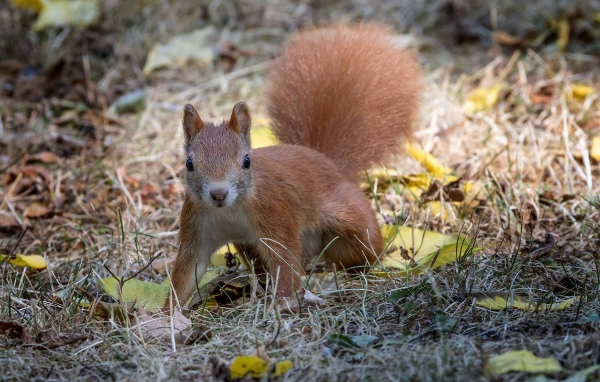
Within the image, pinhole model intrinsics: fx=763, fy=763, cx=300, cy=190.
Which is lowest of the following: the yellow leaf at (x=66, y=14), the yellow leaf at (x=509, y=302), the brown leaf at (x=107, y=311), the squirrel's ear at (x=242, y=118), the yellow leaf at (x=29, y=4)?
the yellow leaf at (x=509, y=302)

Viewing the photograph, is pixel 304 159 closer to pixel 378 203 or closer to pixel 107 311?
pixel 378 203

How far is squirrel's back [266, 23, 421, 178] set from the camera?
312cm

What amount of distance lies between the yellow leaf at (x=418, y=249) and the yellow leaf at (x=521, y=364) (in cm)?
69

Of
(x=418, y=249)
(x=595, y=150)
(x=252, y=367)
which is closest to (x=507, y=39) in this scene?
(x=595, y=150)

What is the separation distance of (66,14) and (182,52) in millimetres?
902

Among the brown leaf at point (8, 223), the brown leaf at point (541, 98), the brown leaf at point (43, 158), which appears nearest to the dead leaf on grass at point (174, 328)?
the brown leaf at point (8, 223)

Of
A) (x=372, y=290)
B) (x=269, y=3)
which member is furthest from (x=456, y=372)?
(x=269, y=3)

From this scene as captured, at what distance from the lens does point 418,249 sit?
2844 millimetres

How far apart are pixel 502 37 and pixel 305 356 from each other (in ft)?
11.4

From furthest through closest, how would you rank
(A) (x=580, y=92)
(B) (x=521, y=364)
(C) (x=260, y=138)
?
(A) (x=580, y=92) < (C) (x=260, y=138) < (B) (x=521, y=364)

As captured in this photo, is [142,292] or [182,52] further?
[182,52]

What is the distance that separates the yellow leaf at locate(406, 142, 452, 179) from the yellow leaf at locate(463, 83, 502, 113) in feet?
2.13

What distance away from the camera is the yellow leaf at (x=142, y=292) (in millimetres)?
2574

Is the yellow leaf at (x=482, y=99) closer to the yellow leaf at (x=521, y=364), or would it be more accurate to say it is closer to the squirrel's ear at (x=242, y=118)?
the squirrel's ear at (x=242, y=118)
